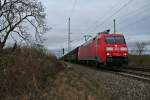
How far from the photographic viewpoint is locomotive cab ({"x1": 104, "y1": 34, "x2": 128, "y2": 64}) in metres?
20.8

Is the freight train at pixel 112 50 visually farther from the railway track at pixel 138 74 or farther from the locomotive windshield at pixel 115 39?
the railway track at pixel 138 74

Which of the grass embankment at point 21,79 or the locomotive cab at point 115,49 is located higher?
the locomotive cab at point 115,49

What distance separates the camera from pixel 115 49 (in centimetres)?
2117

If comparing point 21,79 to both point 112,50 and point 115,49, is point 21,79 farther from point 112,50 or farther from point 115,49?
point 115,49

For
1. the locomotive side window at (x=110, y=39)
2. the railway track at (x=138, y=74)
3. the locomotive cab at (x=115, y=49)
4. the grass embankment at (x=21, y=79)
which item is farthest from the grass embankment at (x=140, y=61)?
the grass embankment at (x=21, y=79)

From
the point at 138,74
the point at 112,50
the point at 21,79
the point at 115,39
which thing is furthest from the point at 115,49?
the point at 21,79

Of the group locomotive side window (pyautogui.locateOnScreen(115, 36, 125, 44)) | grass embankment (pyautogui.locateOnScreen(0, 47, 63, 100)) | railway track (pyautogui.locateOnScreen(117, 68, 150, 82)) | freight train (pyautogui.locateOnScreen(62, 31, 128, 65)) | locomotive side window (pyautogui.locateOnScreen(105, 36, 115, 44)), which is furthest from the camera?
locomotive side window (pyautogui.locateOnScreen(115, 36, 125, 44))

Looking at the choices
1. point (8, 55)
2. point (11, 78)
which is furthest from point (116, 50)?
point (11, 78)

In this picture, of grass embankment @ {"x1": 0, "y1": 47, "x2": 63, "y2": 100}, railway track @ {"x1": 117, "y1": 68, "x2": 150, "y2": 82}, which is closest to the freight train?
railway track @ {"x1": 117, "y1": 68, "x2": 150, "y2": 82}

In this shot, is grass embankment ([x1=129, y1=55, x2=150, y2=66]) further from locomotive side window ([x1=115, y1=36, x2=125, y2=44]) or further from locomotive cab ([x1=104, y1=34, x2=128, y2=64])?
locomotive cab ([x1=104, y1=34, x2=128, y2=64])

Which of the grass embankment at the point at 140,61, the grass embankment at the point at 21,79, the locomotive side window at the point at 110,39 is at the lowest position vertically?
the grass embankment at the point at 21,79

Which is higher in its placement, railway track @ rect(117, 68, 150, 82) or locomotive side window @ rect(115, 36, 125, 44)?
locomotive side window @ rect(115, 36, 125, 44)

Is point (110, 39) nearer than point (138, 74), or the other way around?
point (138, 74)

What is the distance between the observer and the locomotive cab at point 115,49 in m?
20.8
